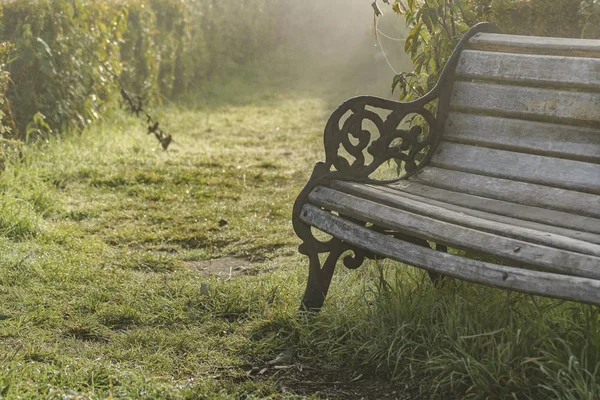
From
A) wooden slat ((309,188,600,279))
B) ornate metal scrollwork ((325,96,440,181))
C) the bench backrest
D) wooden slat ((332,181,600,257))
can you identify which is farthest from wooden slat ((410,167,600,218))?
wooden slat ((309,188,600,279))

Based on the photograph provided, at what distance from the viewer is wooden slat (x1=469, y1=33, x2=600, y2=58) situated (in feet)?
10.9

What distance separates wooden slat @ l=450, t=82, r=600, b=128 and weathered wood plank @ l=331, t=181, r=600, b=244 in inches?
20.7

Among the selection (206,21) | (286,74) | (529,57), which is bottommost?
(286,74)

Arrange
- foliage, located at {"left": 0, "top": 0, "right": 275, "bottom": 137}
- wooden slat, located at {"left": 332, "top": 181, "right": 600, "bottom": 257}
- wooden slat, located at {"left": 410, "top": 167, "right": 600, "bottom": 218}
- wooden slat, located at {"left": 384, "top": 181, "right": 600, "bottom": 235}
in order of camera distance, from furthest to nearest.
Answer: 1. foliage, located at {"left": 0, "top": 0, "right": 275, "bottom": 137}
2. wooden slat, located at {"left": 410, "top": 167, "right": 600, "bottom": 218}
3. wooden slat, located at {"left": 384, "top": 181, "right": 600, "bottom": 235}
4. wooden slat, located at {"left": 332, "top": 181, "right": 600, "bottom": 257}

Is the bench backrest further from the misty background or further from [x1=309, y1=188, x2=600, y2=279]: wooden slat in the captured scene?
the misty background

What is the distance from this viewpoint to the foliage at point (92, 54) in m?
7.11

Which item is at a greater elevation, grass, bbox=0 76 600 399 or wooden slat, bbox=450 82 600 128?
wooden slat, bbox=450 82 600 128

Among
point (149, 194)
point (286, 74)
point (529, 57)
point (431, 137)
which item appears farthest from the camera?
point (286, 74)

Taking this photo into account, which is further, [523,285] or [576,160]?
[576,160]

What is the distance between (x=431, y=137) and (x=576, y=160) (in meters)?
0.72

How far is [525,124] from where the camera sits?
3484 mm

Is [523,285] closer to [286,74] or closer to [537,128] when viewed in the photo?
[537,128]

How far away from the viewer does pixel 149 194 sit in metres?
6.21

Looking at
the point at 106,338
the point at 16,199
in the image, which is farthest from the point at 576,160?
the point at 16,199
